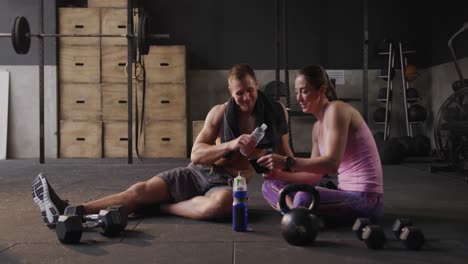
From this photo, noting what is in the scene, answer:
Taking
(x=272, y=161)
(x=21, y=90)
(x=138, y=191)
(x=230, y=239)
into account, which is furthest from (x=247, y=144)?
(x=21, y=90)

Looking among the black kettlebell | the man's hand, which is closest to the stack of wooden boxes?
the man's hand

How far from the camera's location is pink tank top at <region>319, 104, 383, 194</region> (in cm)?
210

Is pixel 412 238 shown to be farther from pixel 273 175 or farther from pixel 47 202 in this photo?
pixel 47 202

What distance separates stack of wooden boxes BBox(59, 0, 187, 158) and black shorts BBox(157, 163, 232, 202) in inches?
143

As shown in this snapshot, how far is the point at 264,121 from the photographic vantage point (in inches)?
92.0

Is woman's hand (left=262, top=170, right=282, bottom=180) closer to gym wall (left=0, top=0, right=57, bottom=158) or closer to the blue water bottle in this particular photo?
the blue water bottle

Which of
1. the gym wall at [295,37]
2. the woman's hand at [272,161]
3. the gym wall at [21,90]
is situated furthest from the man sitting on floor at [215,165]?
the gym wall at [21,90]

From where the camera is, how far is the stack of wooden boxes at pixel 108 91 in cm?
606

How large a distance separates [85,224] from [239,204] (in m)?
0.68

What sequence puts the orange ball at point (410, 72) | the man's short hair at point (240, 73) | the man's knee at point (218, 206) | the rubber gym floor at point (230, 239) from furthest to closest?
the orange ball at point (410, 72) → the man's knee at point (218, 206) → the man's short hair at point (240, 73) → the rubber gym floor at point (230, 239)

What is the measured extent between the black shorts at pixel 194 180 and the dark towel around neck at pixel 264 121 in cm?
18

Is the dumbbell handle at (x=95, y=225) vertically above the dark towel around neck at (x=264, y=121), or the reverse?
the dark towel around neck at (x=264, y=121)

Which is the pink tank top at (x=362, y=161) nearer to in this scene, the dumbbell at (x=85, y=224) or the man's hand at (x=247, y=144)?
→ the man's hand at (x=247, y=144)

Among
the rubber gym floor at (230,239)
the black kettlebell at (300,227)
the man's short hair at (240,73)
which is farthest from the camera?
the man's short hair at (240,73)
